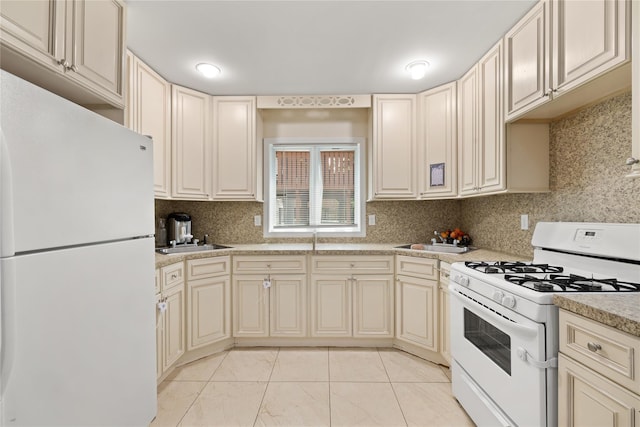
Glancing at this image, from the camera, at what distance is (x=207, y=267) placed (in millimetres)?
2422

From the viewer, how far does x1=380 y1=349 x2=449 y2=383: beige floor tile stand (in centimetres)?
212

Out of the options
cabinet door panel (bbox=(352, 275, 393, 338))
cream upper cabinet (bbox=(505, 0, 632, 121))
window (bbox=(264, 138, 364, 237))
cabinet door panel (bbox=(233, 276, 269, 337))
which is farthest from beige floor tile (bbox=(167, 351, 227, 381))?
cream upper cabinet (bbox=(505, 0, 632, 121))

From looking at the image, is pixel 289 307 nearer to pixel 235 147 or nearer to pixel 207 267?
pixel 207 267

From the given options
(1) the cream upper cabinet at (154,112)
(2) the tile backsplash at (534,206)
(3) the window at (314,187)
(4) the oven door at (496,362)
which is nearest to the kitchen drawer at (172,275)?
(1) the cream upper cabinet at (154,112)

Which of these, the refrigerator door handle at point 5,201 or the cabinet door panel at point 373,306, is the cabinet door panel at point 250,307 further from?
the refrigerator door handle at point 5,201

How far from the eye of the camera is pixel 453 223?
3031 millimetres

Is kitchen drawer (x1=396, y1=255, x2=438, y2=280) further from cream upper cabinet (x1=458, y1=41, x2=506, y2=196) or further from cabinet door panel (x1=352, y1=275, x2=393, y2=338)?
cream upper cabinet (x1=458, y1=41, x2=506, y2=196)

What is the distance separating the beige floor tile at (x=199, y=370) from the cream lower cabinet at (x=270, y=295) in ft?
0.92

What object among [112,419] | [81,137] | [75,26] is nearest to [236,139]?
[75,26]

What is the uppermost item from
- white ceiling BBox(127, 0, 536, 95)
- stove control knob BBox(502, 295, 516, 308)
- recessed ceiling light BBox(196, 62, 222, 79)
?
white ceiling BBox(127, 0, 536, 95)

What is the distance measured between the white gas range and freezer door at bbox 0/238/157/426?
5.55ft

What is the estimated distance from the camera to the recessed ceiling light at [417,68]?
224 cm

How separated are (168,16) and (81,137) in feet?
3.89

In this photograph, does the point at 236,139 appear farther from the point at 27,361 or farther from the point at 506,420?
the point at 506,420
